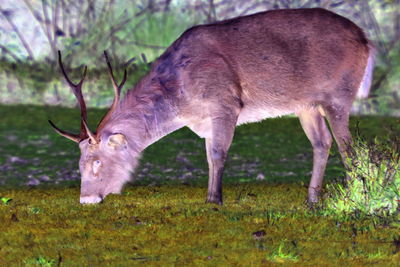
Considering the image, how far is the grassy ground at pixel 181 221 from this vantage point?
7.33 m

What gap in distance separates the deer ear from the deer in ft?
0.04

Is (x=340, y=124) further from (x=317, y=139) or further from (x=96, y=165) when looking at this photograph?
(x=96, y=165)

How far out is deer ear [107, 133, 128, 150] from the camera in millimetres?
10375

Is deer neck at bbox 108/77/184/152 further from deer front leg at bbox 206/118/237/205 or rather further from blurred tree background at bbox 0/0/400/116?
blurred tree background at bbox 0/0/400/116

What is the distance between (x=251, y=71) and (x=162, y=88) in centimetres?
130

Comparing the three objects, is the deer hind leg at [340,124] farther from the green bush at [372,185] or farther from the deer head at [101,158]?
the deer head at [101,158]

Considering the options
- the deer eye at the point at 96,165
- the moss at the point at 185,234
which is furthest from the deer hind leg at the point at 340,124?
the deer eye at the point at 96,165

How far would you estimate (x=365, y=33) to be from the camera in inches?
470

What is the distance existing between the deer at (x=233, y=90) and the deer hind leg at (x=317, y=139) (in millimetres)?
15

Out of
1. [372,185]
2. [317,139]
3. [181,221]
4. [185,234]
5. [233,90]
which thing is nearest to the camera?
[185,234]

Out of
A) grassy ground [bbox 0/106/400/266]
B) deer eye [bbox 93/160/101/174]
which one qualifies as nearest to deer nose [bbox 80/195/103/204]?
grassy ground [bbox 0/106/400/266]

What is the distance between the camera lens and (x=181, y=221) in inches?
349

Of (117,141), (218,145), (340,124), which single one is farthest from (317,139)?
(117,141)

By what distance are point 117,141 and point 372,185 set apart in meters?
3.23
